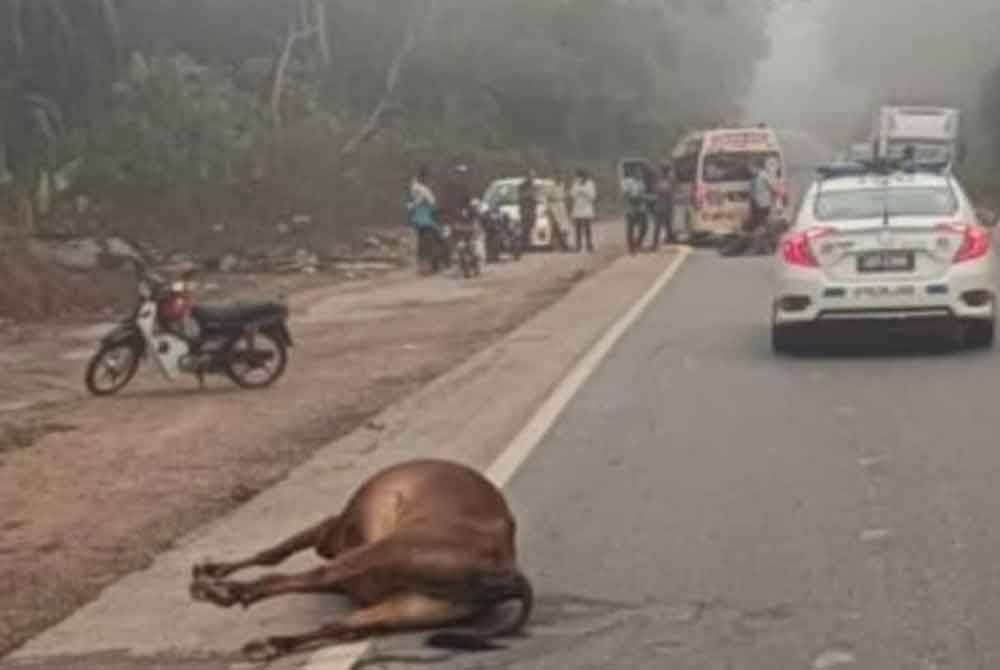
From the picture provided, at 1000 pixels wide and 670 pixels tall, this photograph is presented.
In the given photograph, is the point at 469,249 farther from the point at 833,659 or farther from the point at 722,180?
the point at 833,659

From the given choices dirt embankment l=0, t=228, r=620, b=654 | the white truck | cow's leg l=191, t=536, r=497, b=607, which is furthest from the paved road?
the white truck

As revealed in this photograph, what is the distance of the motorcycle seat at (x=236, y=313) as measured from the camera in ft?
62.1

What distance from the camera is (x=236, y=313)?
62.2 feet

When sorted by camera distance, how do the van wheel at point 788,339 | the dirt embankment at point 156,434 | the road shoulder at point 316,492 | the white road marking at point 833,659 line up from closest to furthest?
the white road marking at point 833,659, the road shoulder at point 316,492, the dirt embankment at point 156,434, the van wheel at point 788,339

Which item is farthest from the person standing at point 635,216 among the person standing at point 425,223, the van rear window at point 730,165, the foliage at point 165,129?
the foliage at point 165,129

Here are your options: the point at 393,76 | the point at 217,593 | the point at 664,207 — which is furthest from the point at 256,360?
the point at 393,76

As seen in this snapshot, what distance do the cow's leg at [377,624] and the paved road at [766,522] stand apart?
9 centimetres

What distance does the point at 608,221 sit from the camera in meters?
65.9

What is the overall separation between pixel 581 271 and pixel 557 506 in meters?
25.3

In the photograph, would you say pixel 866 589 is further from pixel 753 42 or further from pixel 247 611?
pixel 753 42

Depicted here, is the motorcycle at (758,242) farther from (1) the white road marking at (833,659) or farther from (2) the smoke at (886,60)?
(2) the smoke at (886,60)

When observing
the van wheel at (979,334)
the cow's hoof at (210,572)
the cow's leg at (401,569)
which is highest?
the cow's leg at (401,569)

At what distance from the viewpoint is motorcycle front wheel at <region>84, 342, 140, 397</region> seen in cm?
1923

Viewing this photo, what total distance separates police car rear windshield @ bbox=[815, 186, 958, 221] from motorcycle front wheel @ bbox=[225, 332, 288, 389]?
4.69 m
